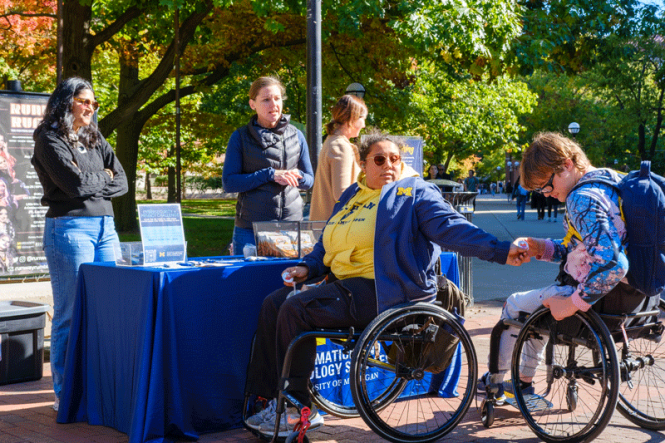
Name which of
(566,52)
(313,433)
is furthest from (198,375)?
(566,52)

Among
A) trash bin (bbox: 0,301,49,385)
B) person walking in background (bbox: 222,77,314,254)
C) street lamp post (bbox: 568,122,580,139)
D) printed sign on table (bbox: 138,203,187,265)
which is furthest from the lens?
street lamp post (bbox: 568,122,580,139)

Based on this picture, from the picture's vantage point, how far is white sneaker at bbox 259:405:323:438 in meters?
3.82

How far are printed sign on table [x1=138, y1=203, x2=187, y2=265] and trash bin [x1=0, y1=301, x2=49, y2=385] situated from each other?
1.76 metres

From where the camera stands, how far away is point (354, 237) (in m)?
3.96

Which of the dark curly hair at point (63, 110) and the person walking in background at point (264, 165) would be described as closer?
the dark curly hair at point (63, 110)

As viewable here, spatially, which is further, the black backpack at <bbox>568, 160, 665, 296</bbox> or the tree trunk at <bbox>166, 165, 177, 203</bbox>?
the tree trunk at <bbox>166, 165, 177, 203</bbox>

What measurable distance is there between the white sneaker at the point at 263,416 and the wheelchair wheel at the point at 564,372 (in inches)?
49.4

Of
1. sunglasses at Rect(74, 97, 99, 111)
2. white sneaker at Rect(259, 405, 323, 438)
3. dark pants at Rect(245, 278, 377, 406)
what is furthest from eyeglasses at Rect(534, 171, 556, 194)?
sunglasses at Rect(74, 97, 99, 111)

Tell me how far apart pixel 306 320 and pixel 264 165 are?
61.2 inches

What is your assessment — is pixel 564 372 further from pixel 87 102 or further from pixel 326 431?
pixel 87 102

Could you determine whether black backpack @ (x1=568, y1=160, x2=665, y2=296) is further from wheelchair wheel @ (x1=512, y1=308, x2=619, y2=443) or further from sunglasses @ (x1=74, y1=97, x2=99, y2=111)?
sunglasses @ (x1=74, y1=97, x2=99, y2=111)

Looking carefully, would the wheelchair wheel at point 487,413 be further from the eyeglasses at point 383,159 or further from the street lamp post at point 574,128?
the street lamp post at point 574,128

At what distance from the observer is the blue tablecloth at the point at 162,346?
153 inches

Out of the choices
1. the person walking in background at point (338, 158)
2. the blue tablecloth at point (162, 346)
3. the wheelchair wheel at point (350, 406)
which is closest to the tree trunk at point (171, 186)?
the person walking in background at point (338, 158)
